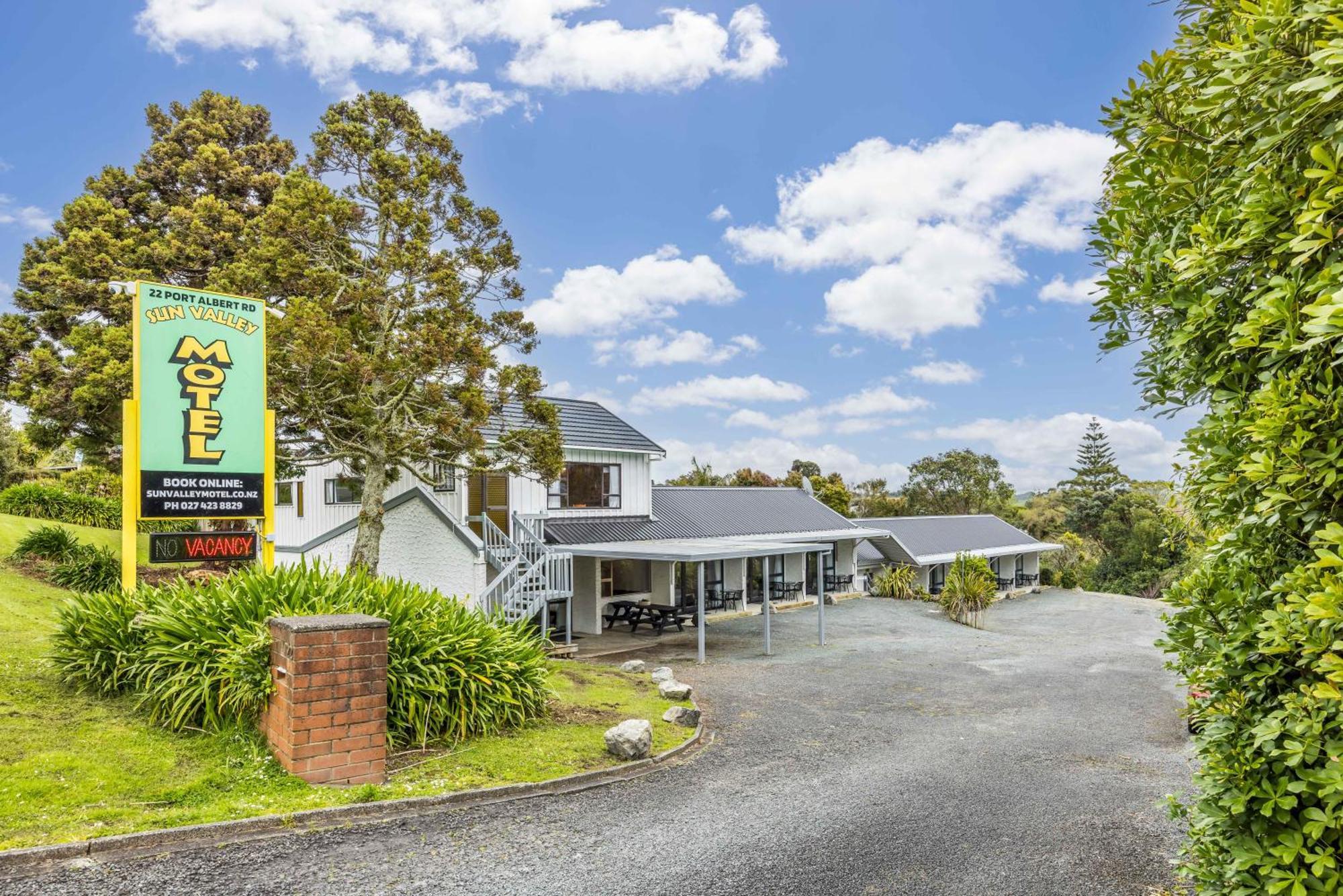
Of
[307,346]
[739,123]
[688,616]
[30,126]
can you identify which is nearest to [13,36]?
[30,126]

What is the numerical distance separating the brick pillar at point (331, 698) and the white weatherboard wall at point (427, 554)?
9.67m

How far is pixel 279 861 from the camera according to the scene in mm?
5551

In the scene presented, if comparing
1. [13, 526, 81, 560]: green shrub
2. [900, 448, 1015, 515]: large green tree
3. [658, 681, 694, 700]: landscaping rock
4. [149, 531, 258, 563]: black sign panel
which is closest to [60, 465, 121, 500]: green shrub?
[13, 526, 81, 560]: green shrub

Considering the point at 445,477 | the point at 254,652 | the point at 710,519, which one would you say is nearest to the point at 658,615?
the point at 710,519

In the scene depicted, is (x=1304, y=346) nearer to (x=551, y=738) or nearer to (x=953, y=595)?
(x=551, y=738)

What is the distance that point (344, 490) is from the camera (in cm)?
2112

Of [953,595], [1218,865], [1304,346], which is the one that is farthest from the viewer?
[953,595]

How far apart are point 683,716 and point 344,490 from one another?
14.8m

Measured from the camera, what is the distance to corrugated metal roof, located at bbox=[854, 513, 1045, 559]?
102 feet

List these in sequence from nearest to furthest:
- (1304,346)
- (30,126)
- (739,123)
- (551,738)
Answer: (1304,346) < (551,738) < (30,126) < (739,123)

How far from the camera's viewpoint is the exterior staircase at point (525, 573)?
611 inches

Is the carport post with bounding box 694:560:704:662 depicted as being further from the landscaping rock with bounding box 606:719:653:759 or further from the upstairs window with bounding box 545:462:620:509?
the landscaping rock with bounding box 606:719:653:759

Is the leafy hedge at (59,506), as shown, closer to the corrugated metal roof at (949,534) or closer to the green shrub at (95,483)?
the green shrub at (95,483)

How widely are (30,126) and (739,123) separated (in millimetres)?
16551
